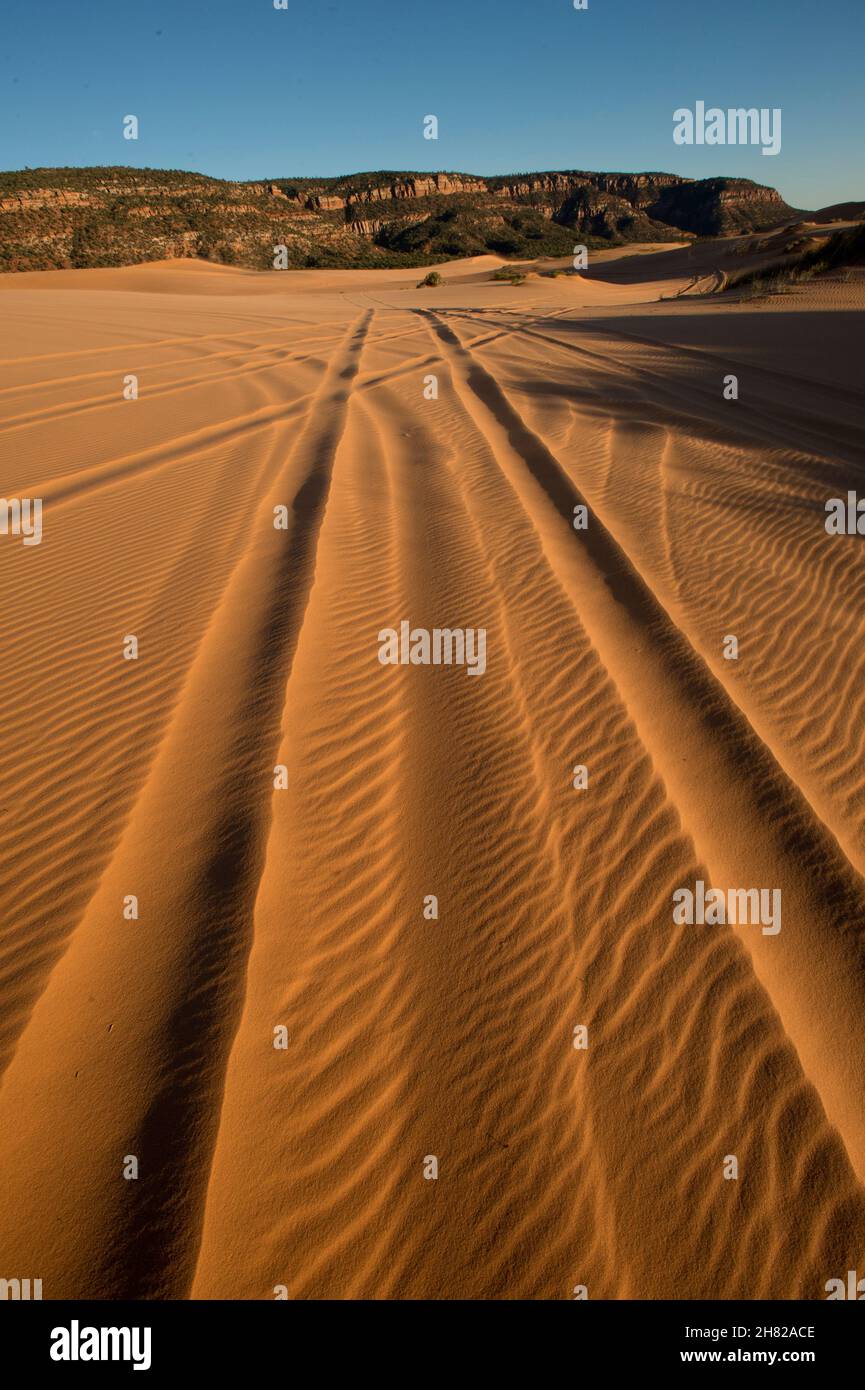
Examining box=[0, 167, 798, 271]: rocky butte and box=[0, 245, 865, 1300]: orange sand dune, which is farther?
box=[0, 167, 798, 271]: rocky butte

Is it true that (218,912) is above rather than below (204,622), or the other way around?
below

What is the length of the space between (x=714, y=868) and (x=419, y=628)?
2369mm

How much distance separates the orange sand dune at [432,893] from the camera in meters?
1.93

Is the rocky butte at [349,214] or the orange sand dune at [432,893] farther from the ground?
the rocky butte at [349,214]

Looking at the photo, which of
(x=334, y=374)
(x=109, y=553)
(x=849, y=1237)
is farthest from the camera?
(x=334, y=374)

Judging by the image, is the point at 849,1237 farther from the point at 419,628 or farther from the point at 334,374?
the point at 334,374

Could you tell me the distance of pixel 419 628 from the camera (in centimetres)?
453

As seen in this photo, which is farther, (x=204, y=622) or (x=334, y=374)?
(x=334, y=374)

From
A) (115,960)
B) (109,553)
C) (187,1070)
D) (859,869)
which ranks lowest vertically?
(187,1070)

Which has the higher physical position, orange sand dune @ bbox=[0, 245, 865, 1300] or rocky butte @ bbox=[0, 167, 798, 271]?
rocky butte @ bbox=[0, 167, 798, 271]

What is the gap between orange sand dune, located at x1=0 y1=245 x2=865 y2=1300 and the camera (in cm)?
193

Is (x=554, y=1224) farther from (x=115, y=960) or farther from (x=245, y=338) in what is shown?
(x=245, y=338)
